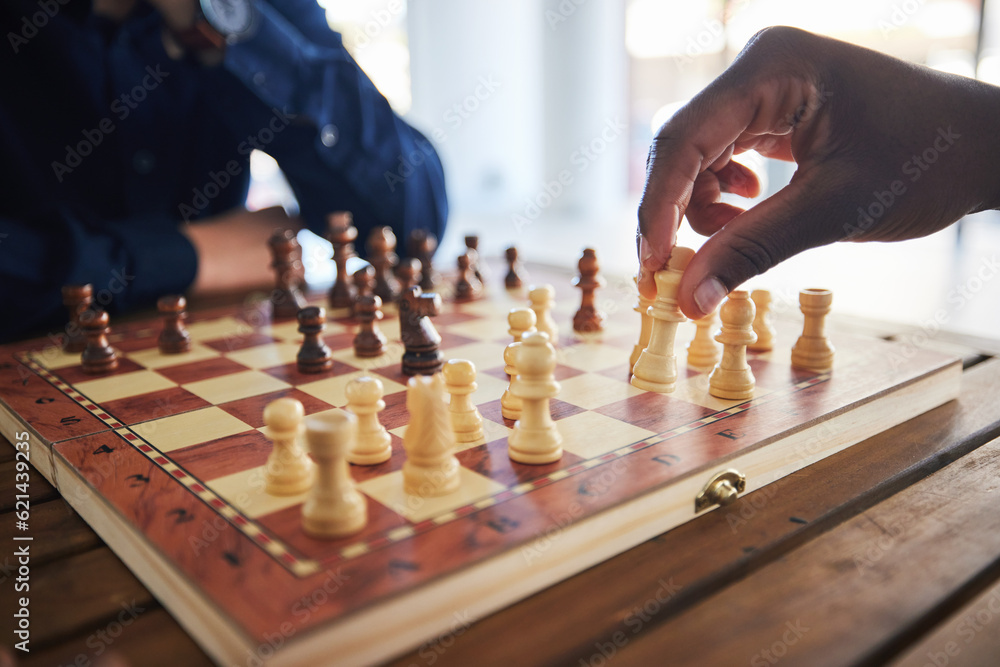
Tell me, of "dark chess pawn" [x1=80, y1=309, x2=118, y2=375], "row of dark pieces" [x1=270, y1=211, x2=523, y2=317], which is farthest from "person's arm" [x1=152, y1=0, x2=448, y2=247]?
"dark chess pawn" [x1=80, y1=309, x2=118, y2=375]

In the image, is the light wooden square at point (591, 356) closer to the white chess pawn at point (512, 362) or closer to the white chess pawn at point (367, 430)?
the white chess pawn at point (512, 362)

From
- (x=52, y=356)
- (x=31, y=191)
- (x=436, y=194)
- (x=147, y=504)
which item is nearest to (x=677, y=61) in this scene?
(x=436, y=194)

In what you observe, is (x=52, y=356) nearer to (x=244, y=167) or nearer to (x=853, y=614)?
(x=244, y=167)

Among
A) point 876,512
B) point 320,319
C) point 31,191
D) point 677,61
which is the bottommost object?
point 876,512

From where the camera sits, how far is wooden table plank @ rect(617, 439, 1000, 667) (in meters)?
0.69

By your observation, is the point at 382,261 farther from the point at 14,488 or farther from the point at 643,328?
the point at 14,488

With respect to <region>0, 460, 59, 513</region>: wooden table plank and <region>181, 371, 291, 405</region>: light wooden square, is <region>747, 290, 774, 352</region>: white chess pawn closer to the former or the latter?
<region>181, 371, 291, 405</region>: light wooden square

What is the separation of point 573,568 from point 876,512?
399 millimetres

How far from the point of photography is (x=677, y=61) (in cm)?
786

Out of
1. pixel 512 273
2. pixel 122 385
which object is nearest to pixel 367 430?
pixel 122 385

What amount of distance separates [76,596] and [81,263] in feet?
4.12

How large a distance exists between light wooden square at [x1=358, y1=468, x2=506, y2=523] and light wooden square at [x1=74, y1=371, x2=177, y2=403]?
612 mm

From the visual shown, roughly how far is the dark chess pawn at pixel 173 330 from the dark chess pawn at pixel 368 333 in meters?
0.37

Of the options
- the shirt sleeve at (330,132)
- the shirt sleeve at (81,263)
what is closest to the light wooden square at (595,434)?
the shirt sleeve at (81,263)
